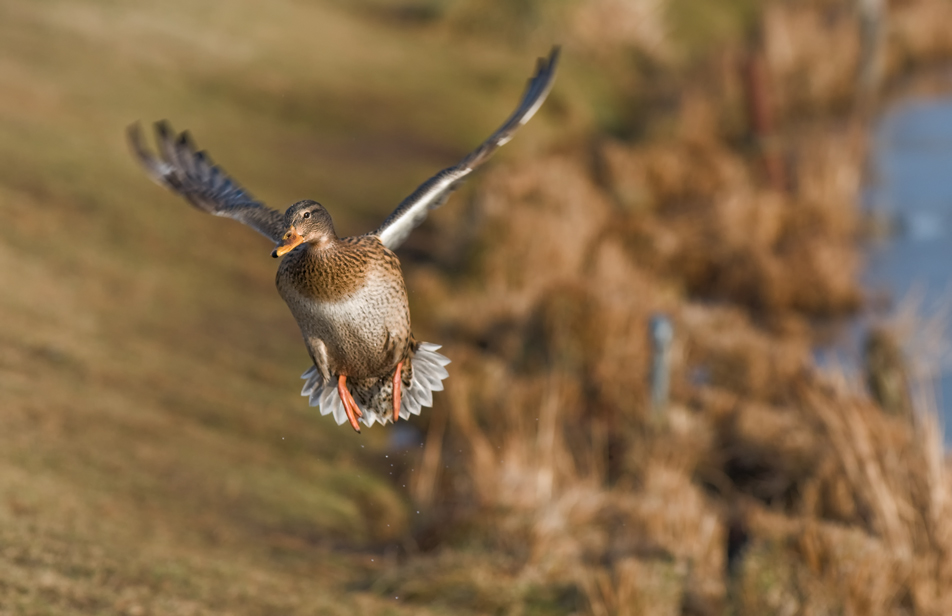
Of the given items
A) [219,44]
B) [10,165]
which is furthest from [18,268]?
[219,44]

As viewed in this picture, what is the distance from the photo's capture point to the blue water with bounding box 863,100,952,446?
10422mm

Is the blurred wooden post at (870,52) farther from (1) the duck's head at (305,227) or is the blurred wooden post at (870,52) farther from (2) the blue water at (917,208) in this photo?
(1) the duck's head at (305,227)

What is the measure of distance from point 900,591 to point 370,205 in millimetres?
6137

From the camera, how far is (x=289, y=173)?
10117 mm

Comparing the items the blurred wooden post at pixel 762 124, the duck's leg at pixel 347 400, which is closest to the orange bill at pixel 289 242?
the duck's leg at pixel 347 400

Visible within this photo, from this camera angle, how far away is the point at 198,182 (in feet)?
9.80

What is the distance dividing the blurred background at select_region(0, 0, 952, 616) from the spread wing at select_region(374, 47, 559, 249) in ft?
5.69

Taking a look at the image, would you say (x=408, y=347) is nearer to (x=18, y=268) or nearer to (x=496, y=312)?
(x=18, y=268)

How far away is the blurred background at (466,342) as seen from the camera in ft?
16.4

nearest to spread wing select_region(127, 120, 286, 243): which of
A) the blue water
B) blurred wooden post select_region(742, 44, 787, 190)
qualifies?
the blue water

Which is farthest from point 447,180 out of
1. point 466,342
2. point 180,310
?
point 466,342

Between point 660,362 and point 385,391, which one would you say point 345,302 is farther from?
point 660,362

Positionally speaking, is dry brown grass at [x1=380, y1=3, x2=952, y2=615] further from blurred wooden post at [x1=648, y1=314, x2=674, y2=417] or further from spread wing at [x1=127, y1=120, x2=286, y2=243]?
spread wing at [x1=127, y1=120, x2=286, y2=243]

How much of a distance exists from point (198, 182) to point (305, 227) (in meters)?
0.57
